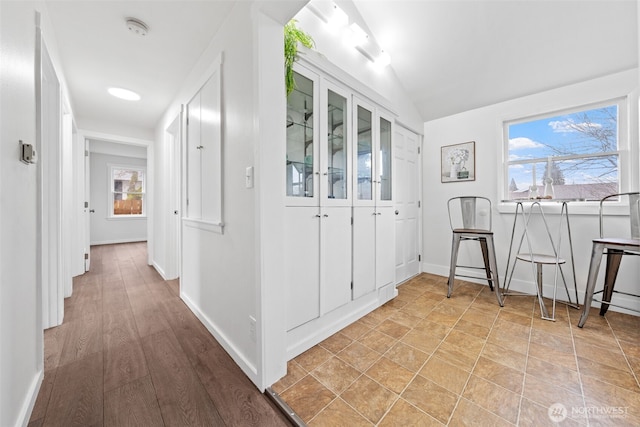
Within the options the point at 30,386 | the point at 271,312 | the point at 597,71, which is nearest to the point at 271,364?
the point at 271,312

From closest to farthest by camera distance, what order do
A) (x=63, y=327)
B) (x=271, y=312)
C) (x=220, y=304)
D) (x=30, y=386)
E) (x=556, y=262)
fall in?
1. (x=30, y=386)
2. (x=271, y=312)
3. (x=220, y=304)
4. (x=63, y=327)
5. (x=556, y=262)

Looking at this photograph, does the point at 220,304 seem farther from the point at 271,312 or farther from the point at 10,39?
the point at 10,39

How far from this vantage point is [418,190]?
3432 mm

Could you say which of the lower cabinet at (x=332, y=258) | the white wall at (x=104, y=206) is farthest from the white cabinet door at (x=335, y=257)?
the white wall at (x=104, y=206)

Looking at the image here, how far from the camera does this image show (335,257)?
1893 millimetres

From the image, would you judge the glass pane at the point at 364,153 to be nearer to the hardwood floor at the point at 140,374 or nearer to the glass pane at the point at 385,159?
the glass pane at the point at 385,159

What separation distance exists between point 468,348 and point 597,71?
2867 mm

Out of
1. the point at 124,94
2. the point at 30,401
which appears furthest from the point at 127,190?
the point at 30,401

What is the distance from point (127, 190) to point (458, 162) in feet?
25.3

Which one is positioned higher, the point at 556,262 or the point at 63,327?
the point at 556,262

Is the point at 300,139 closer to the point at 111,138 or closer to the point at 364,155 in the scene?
the point at 364,155

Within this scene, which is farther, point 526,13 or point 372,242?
point 372,242

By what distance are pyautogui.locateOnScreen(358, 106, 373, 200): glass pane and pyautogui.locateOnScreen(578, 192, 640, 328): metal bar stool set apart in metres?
1.88

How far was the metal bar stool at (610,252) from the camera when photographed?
6.07 feet
